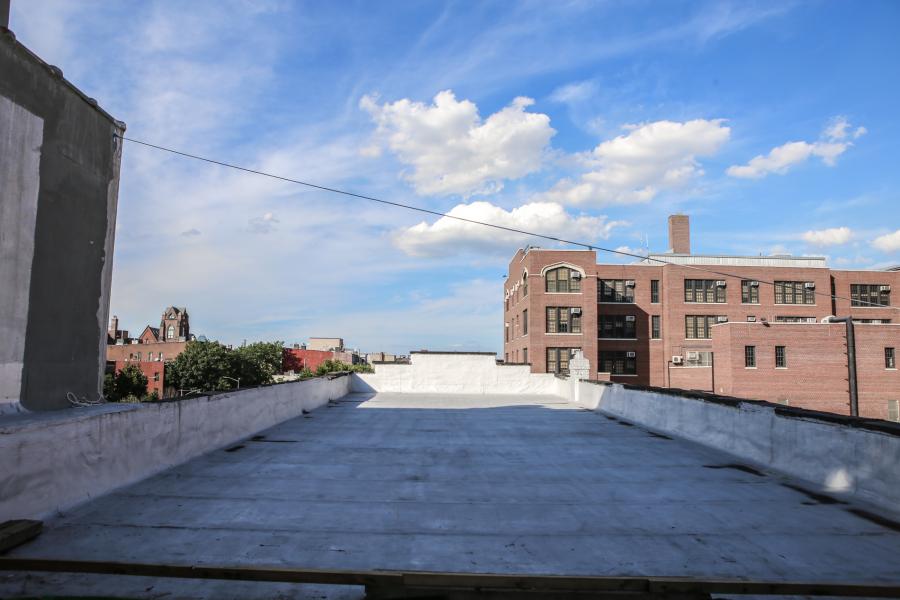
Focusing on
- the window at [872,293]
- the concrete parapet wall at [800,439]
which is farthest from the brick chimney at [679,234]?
the concrete parapet wall at [800,439]

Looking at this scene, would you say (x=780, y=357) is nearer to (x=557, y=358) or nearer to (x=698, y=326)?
(x=698, y=326)

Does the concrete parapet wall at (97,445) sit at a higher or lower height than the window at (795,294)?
lower

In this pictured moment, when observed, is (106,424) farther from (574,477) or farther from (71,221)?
(574,477)

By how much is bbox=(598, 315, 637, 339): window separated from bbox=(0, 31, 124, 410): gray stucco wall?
165 feet

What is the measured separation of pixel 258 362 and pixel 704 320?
67000 mm

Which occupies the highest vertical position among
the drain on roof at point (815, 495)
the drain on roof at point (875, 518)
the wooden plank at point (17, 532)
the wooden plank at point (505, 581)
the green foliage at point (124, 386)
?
the wooden plank at point (505, 581)

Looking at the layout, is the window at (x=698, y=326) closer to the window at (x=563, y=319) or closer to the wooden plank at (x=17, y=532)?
the window at (x=563, y=319)

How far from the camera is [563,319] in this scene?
50.8 meters

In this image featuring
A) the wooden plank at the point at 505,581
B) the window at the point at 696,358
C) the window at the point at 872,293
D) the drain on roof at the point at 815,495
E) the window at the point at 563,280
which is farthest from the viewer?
the window at the point at 872,293

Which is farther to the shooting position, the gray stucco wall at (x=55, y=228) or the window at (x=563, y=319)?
the window at (x=563, y=319)

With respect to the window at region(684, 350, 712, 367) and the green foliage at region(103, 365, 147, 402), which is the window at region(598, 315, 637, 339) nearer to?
the window at region(684, 350, 712, 367)

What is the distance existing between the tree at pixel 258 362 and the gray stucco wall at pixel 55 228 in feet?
232

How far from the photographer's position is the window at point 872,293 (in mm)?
58250

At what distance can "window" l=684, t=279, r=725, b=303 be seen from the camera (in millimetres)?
56188
